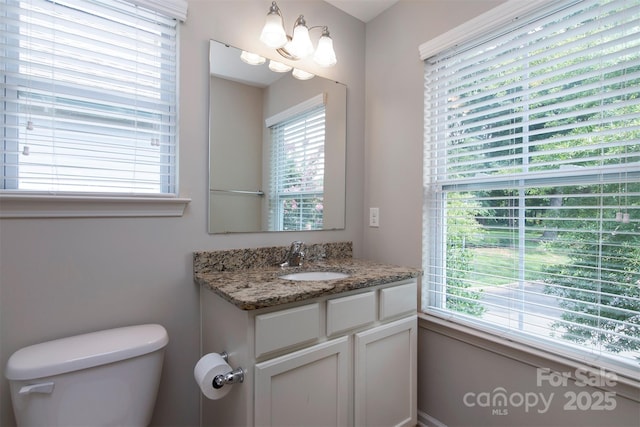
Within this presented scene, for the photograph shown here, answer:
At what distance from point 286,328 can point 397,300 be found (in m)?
0.59

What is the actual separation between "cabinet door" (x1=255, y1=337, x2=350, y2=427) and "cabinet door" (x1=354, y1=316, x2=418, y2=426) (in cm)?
8

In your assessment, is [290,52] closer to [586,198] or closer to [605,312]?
[586,198]

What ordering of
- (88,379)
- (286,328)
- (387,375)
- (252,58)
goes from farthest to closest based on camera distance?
(252,58)
(387,375)
(286,328)
(88,379)

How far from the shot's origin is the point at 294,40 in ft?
5.03

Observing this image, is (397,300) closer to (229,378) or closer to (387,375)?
(387,375)

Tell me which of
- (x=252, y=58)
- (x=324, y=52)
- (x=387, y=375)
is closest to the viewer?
(x=387, y=375)

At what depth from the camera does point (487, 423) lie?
139cm

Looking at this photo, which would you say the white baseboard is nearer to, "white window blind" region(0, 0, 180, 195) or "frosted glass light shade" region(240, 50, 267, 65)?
"white window blind" region(0, 0, 180, 195)

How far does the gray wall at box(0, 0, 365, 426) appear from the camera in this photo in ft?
3.43

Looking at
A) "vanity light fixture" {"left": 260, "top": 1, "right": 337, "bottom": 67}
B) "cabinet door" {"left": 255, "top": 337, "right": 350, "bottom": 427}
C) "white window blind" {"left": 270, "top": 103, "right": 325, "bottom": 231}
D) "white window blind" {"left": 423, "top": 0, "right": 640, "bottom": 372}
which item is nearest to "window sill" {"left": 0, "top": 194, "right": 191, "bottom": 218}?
Result: "white window blind" {"left": 270, "top": 103, "right": 325, "bottom": 231}

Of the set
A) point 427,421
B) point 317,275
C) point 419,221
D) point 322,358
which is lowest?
point 427,421

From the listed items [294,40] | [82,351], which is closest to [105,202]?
[82,351]

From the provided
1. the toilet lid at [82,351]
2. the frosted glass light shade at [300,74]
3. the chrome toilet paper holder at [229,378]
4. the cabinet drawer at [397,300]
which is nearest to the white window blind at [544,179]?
the cabinet drawer at [397,300]

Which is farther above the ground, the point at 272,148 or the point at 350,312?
the point at 272,148
